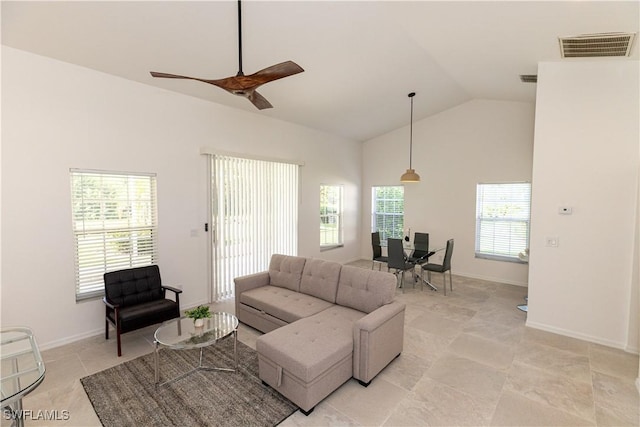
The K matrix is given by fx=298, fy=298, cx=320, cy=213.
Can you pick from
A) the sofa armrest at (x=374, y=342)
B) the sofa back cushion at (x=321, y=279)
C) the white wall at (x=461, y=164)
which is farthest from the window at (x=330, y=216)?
the sofa armrest at (x=374, y=342)

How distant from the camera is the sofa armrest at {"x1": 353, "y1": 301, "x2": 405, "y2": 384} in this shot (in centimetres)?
258

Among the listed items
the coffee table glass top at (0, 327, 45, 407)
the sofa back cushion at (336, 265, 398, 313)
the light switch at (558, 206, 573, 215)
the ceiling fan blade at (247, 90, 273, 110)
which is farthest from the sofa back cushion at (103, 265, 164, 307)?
the light switch at (558, 206, 573, 215)

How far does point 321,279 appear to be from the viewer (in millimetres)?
3652

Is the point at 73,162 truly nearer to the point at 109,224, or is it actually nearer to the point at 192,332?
the point at 109,224

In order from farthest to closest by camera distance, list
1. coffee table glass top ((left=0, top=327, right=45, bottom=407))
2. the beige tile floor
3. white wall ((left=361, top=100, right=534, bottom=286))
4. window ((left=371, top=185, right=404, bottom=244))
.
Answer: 1. window ((left=371, top=185, right=404, bottom=244))
2. white wall ((left=361, top=100, right=534, bottom=286))
3. the beige tile floor
4. coffee table glass top ((left=0, top=327, right=45, bottom=407))

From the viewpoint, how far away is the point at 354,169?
7.61 meters

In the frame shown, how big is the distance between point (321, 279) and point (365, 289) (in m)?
0.63

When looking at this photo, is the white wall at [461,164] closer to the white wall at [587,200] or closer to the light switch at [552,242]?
the white wall at [587,200]

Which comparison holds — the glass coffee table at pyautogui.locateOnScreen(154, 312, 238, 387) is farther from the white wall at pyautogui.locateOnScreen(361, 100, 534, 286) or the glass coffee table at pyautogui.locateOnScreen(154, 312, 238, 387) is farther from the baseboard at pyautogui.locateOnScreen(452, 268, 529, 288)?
the baseboard at pyautogui.locateOnScreen(452, 268, 529, 288)

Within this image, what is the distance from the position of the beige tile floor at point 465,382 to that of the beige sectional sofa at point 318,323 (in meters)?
0.19

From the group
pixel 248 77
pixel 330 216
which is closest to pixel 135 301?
pixel 248 77

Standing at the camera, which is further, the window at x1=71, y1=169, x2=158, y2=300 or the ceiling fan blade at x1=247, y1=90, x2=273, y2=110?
the window at x1=71, y1=169, x2=158, y2=300

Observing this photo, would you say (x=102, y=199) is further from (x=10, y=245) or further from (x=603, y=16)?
(x=603, y=16)

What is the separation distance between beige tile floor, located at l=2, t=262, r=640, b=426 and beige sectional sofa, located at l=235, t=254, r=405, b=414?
19cm
